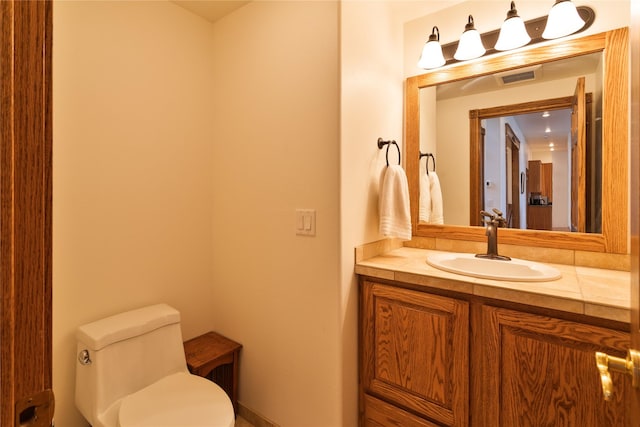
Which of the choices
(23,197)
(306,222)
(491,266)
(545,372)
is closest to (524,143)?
(491,266)

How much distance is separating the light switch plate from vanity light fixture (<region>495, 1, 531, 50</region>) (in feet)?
4.18

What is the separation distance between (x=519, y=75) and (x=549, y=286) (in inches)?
43.5

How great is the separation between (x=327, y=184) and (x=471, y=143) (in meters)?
0.98

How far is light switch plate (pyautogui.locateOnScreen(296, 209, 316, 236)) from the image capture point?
4.81 feet

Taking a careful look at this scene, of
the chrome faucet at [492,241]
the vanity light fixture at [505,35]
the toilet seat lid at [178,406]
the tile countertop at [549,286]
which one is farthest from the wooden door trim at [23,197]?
Answer: the vanity light fixture at [505,35]

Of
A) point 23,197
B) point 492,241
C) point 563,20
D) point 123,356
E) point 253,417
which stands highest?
point 563,20

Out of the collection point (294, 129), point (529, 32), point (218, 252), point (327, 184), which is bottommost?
point (218, 252)

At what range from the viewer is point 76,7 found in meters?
1.38

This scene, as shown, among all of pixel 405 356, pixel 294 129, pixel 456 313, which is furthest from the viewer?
pixel 294 129

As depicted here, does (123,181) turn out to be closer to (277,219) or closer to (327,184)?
(277,219)

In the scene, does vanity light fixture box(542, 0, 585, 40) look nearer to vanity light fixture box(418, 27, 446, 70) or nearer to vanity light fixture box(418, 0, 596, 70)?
vanity light fixture box(418, 0, 596, 70)

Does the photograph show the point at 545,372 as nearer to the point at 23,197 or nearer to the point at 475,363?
the point at 475,363

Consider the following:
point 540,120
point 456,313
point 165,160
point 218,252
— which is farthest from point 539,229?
point 165,160

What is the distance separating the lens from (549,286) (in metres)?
1.11
